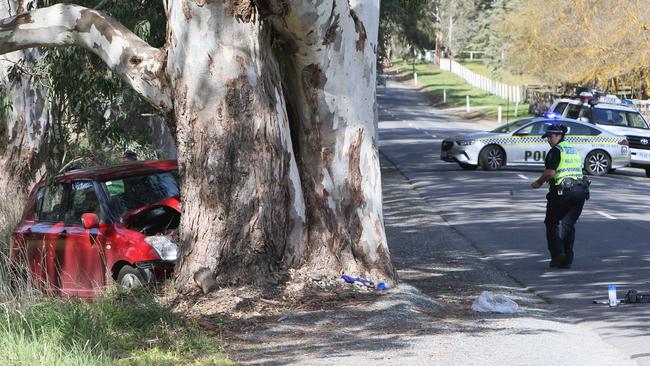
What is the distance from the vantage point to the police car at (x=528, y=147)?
29.4m

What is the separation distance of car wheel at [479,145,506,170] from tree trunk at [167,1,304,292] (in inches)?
768

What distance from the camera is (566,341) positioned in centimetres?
909

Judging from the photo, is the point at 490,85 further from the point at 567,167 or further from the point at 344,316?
the point at 344,316

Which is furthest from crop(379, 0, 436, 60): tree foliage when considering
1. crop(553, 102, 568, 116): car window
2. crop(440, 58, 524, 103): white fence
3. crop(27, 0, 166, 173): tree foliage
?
crop(440, 58, 524, 103): white fence

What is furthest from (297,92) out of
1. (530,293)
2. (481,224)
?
(481,224)

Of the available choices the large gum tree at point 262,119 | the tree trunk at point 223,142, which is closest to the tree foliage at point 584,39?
the large gum tree at point 262,119

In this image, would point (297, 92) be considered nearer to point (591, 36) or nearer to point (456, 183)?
point (456, 183)

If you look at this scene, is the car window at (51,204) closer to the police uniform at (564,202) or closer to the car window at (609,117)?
the police uniform at (564,202)

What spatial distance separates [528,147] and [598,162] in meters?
2.24

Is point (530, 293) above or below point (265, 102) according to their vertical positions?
Result: below

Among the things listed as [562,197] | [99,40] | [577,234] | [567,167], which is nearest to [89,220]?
[99,40]

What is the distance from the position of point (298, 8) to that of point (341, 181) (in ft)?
5.96

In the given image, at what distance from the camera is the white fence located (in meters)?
69.2

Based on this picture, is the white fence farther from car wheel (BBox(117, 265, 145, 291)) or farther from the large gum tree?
car wheel (BBox(117, 265, 145, 291))
